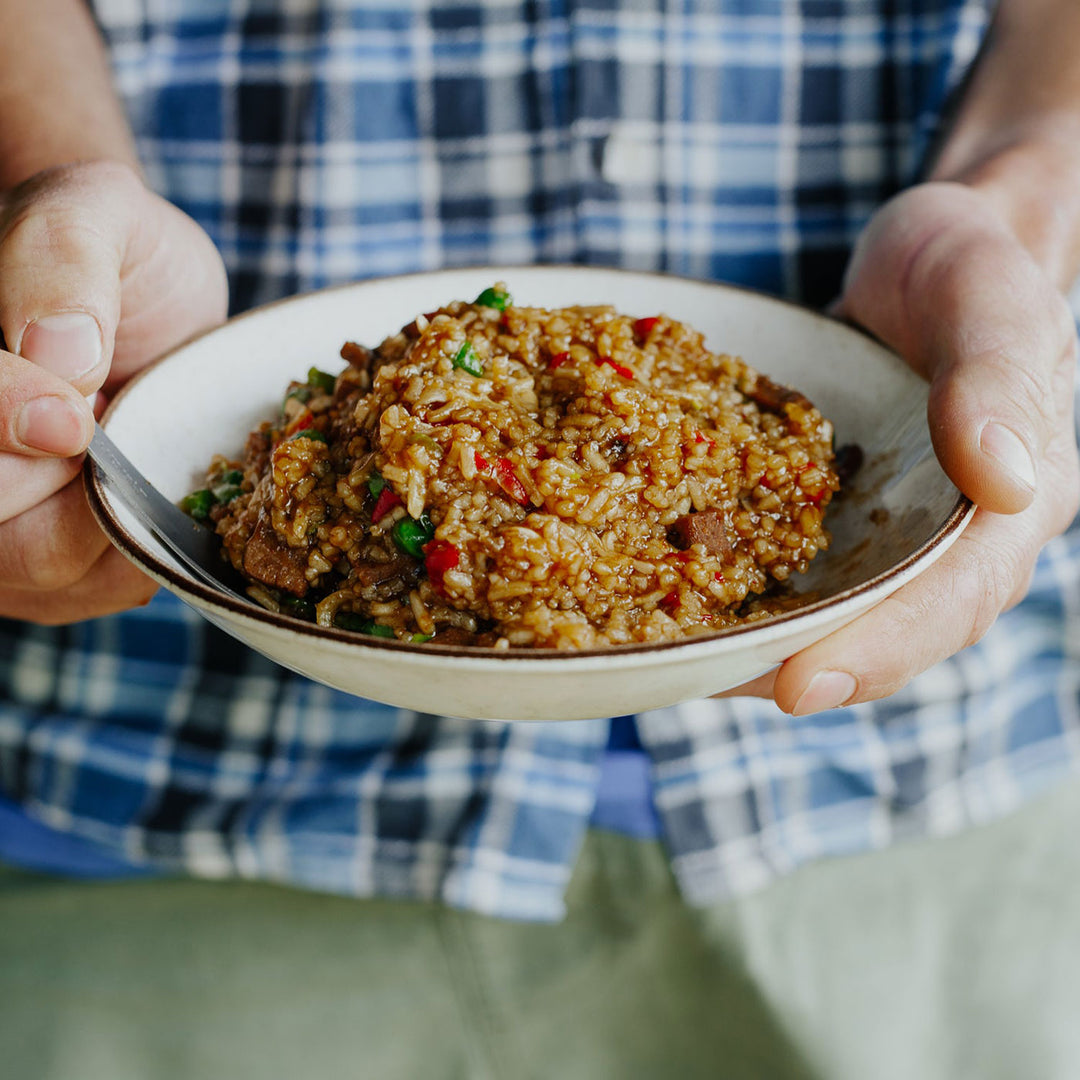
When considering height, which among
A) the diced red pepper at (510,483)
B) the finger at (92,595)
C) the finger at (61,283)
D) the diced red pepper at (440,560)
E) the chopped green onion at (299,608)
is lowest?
the finger at (92,595)

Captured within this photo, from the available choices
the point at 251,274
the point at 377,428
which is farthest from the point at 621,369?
the point at 251,274

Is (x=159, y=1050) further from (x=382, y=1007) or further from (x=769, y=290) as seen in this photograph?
(x=769, y=290)

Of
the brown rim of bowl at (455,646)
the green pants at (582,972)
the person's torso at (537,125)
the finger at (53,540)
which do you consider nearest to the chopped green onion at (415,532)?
the brown rim of bowl at (455,646)

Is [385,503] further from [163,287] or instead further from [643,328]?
[163,287]

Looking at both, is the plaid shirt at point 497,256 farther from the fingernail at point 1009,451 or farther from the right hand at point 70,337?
the fingernail at point 1009,451

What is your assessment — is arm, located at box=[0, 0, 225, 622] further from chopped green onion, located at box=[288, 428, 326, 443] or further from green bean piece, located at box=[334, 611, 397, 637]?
green bean piece, located at box=[334, 611, 397, 637]

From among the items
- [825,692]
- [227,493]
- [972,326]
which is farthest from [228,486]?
[972,326]
